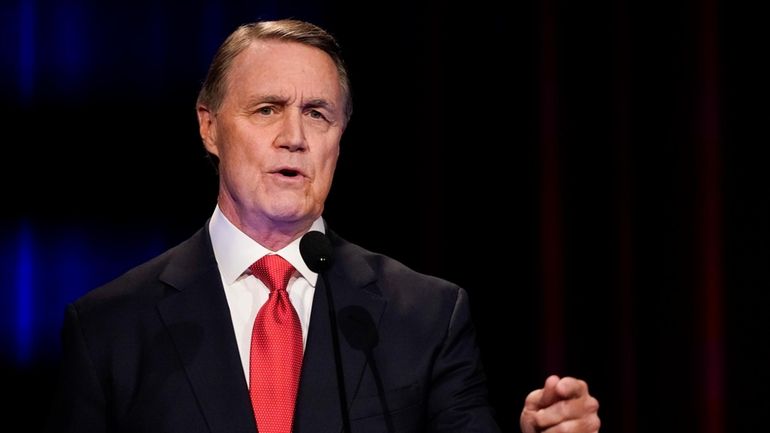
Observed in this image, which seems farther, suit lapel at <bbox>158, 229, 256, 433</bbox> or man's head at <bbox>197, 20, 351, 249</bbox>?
man's head at <bbox>197, 20, 351, 249</bbox>

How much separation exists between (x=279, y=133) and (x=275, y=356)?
44 cm

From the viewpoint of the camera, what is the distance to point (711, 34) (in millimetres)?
2520

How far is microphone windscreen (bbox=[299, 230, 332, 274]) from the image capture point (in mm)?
1492

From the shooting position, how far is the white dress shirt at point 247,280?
1.79m

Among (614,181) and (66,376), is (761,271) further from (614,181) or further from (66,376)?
(66,376)

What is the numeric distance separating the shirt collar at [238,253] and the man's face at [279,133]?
4 cm

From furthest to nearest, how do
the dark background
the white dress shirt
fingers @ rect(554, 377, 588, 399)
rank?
the dark background → the white dress shirt → fingers @ rect(554, 377, 588, 399)

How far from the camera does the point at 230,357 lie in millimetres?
1687

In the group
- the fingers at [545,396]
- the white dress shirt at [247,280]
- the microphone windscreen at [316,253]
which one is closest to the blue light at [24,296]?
the white dress shirt at [247,280]

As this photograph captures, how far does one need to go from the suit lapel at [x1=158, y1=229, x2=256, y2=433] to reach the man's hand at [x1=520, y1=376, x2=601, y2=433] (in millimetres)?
489

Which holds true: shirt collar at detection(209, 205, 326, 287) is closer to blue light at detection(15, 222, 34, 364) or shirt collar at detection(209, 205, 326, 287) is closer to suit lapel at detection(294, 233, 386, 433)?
suit lapel at detection(294, 233, 386, 433)

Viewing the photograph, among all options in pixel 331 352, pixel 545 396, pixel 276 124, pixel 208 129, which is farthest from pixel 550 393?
pixel 208 129

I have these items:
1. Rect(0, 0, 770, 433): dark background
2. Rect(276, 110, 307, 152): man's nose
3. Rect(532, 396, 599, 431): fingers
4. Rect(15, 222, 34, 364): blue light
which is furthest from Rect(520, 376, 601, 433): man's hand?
Rect(15, 222, 34, 364): blue light

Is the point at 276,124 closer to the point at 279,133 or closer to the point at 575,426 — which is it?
the point at 279,133
